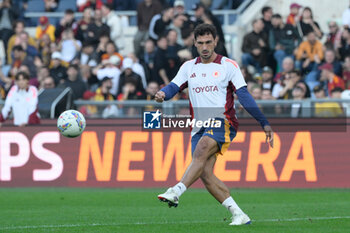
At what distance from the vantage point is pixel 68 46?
862 inches

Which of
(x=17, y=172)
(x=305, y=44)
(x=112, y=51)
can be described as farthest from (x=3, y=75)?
(x=305, y=44)

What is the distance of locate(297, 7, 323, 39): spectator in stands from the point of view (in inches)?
799

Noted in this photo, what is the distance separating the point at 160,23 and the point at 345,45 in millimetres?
4622

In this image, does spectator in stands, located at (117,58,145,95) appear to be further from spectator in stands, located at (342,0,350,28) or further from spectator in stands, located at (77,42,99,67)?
spectator in stands, located at (342,0,350,28)

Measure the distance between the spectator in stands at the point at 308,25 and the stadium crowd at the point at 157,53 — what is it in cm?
2

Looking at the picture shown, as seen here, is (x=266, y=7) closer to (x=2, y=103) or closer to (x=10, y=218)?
(x=2, y=103)

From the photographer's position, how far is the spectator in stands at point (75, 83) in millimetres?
19466

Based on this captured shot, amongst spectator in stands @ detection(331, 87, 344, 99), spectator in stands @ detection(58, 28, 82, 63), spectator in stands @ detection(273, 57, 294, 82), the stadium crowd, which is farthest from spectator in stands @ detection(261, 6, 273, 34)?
spectator in stands @ detection(58, 28, 82, 63)

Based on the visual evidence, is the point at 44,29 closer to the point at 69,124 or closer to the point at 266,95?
the point at 266,95

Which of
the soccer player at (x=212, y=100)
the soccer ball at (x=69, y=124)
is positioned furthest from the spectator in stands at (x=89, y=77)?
the soccer player at (x=212, y=100)

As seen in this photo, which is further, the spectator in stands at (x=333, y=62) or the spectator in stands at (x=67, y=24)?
the spectator in stands at (x=67, y=24)

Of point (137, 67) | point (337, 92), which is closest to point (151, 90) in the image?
point (137, 67)

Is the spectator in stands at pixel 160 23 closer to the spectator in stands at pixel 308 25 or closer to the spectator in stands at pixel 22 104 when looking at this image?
the spectator in stands at pixel 308 25

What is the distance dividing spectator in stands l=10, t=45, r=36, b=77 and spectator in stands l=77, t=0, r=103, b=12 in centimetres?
242
